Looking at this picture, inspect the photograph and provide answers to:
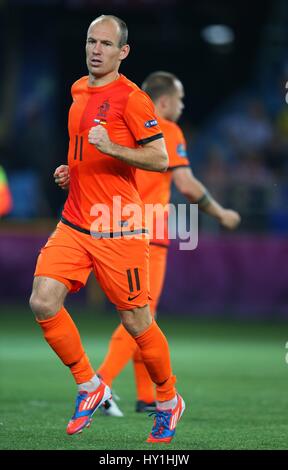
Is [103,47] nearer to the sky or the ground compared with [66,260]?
nearer to the sky

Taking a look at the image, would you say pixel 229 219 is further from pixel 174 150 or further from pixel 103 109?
pixel 103 109

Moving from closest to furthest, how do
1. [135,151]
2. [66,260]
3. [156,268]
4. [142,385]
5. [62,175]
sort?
[135,151] → [66,260] → [62,175] → [142,385] → [156,268]

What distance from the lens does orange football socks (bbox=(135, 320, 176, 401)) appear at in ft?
21.2

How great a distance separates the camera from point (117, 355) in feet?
26.3

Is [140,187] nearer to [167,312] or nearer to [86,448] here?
[86,448]

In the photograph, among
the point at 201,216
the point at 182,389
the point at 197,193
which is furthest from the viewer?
the point at 201,216

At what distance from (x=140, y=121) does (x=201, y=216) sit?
10387mm

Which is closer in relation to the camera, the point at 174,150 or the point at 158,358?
the point at 158,358

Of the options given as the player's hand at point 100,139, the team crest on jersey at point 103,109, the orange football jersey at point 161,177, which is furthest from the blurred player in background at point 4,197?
the player's hand at point 100,139

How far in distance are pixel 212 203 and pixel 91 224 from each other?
7.00 feet

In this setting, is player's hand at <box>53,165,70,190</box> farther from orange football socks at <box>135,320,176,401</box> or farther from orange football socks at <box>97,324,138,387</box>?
orange football socks at <box>97,324,138,387</box>

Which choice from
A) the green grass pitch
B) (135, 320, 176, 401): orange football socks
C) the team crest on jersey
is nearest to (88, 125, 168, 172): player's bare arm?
the team crest on jersey

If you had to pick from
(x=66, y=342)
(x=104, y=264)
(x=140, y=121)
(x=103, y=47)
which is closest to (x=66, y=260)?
(x=104, y=264)

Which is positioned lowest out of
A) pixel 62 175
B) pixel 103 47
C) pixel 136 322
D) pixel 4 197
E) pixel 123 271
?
pixel 4 197
